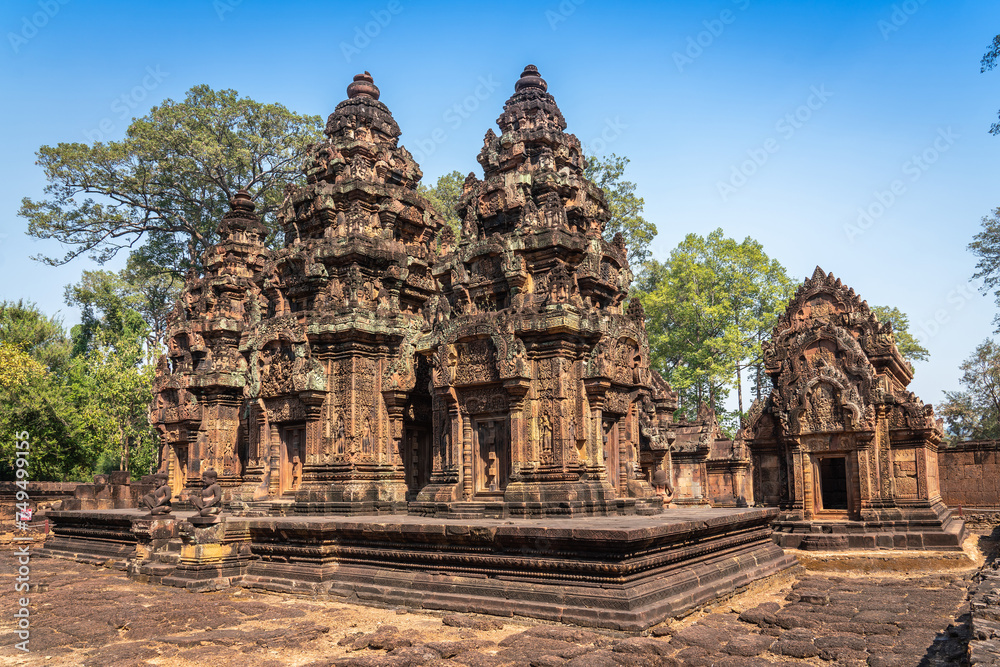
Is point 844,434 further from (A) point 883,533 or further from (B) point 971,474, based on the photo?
(B) point 971,474

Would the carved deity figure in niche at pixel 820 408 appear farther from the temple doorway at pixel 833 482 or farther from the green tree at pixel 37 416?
the green tree at pixel 37 416

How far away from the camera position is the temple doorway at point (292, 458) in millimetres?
15125

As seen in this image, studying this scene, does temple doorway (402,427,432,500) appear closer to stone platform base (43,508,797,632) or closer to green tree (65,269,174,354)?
stone platform base (43,508,797,632)

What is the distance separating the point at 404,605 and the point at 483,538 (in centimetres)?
143

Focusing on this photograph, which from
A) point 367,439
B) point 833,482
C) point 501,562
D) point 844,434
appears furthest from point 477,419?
point 833,482

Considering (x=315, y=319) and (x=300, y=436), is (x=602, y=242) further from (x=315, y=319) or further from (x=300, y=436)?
(x=300, y=436)

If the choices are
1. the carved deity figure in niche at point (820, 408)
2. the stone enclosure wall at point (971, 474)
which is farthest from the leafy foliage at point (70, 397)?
the stone enclosure wall at point (971, 474)

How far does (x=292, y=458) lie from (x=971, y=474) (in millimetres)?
18728

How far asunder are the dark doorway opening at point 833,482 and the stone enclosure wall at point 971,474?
330 centimetres

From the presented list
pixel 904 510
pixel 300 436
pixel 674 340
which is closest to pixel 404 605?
pixel 300 436

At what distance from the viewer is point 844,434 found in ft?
53.0

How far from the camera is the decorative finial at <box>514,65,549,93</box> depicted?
15.1 m

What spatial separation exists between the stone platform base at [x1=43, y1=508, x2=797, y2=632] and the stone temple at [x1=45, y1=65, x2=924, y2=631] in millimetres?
38

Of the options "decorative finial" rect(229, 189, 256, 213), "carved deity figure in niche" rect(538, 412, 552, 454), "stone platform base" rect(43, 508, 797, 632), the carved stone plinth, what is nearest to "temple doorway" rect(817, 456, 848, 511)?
"stone platform base" rect(43, 508, 797, 632)
